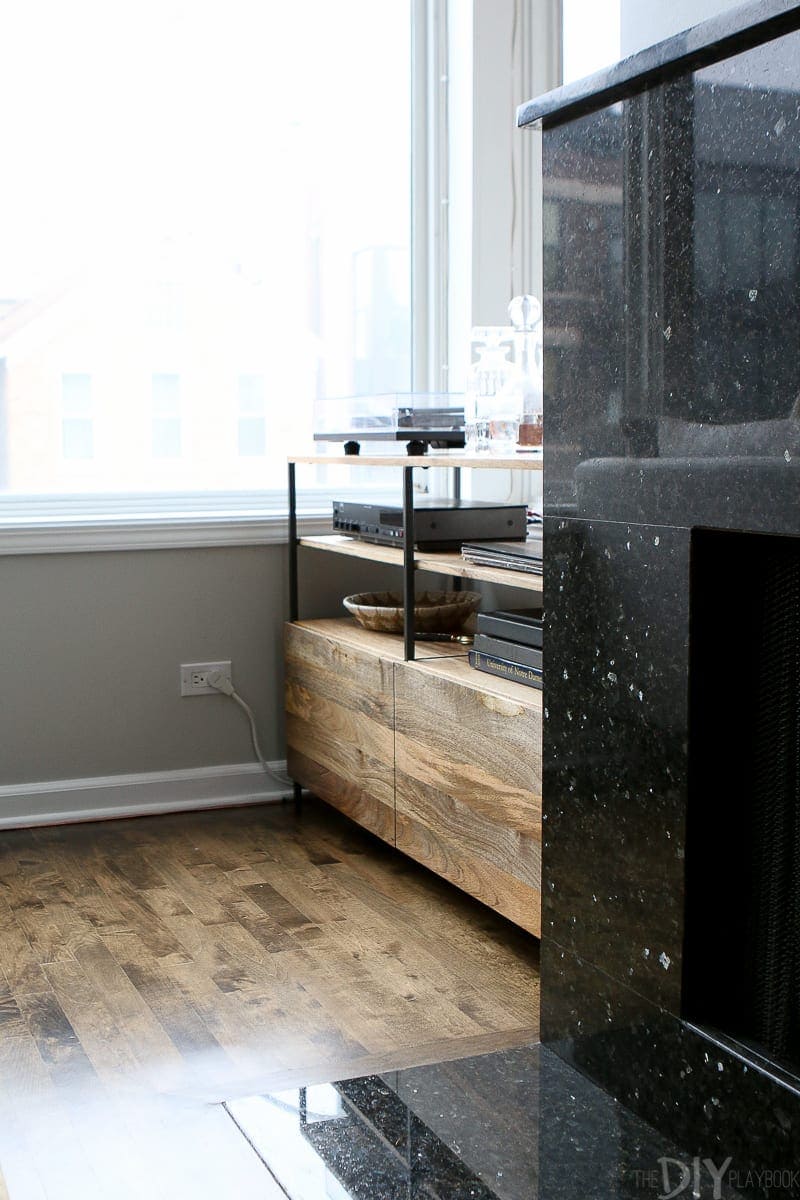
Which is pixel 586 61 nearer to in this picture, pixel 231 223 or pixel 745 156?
pixel 745 156

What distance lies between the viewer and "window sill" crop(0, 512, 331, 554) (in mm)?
3109

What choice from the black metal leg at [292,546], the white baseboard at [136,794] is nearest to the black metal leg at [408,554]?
the black metal leg at [292,546]

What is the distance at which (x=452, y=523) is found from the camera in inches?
109

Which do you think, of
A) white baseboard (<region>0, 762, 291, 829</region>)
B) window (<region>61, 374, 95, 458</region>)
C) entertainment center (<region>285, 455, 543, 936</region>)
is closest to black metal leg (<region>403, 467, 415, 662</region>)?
entertainment center (<region>285, 455, 543, 936</region>)

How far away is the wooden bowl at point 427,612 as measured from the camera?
2.86 metres

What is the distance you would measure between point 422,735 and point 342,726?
0.43 metres

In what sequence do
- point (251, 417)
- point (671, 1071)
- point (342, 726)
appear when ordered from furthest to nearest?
A: point (251, 417) → point (342, 726) → point (671, 1071)

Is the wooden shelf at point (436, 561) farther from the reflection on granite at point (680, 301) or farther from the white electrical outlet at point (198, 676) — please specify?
the reflection on granite at point (680, 301)

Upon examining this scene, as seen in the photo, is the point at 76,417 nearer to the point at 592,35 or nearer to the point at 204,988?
the point at 204,988

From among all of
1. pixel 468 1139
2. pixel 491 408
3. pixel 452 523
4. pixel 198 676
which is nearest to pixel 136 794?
pixel 198 676

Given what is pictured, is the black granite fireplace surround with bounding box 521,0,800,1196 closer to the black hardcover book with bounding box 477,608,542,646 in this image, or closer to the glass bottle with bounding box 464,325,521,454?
the black hardcover book with bounding box 477,608,542,646

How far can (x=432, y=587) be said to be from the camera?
11.5ft

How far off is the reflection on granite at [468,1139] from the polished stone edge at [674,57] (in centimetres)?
116

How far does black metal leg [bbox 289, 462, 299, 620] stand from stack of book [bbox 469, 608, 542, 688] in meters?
0.85
